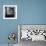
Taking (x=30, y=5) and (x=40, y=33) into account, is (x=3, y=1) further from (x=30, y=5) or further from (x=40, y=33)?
(x=40, y=33)

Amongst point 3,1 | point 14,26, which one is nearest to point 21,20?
point 14,26

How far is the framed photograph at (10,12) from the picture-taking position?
4363 mm

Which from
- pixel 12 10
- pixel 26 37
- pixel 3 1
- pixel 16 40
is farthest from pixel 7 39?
pixel 3 1

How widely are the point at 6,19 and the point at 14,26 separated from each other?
0.34m

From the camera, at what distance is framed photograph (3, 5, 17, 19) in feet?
14.3

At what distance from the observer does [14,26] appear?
173 inches

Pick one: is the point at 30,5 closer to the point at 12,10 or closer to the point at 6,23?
the point at 12,10

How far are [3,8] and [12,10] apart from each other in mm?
291

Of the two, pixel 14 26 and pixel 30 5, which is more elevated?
pixel 30 5

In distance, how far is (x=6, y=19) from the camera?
4.37m

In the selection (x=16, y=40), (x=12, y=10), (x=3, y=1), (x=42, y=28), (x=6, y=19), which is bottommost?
(x=16, y=40)

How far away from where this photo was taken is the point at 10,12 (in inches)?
173

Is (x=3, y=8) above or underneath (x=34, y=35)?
above

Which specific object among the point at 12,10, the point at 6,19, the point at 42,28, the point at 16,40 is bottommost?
the point at 16,40
